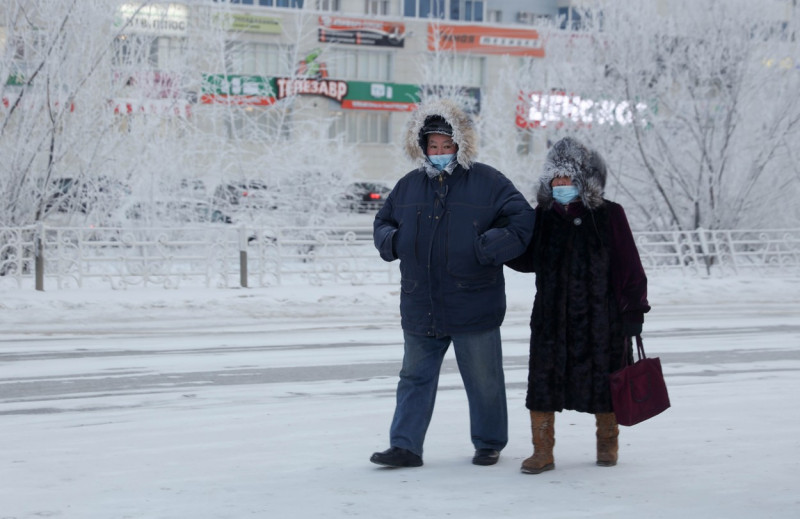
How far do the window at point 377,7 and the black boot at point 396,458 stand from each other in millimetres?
57150

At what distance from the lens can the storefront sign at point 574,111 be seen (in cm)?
2417

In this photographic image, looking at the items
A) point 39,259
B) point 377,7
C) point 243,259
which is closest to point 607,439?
point 39,259

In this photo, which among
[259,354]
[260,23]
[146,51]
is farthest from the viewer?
[260,23]

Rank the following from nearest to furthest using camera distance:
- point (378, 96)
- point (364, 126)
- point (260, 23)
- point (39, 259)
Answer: point (39, 259) < point (260, 23) < point (378, 96) < point (364, 126)

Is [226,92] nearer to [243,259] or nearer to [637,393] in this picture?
[243,259]

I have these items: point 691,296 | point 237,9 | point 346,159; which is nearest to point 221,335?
point 691,296

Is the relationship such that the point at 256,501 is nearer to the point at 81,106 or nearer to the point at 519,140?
the point at 81,106

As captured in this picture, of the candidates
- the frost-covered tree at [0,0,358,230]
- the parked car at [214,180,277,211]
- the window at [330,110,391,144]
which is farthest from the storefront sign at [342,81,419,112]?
the parked car at [214,180,277,211]

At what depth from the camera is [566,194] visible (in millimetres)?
5898

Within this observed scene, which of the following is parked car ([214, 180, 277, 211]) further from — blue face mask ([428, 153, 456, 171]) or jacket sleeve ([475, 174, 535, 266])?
jacket sleeve ([475, 174, 535, 266])

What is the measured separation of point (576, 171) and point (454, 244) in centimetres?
69

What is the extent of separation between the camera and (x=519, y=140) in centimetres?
3450

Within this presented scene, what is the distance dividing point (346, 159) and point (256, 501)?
2557 cm

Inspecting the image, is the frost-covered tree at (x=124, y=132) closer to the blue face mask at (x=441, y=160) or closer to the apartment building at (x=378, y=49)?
the blue face mask at (x=441, y=160)
